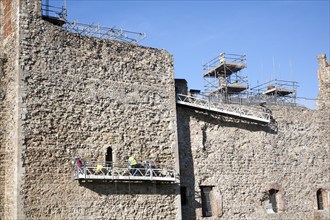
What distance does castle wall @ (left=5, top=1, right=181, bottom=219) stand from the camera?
709 inches

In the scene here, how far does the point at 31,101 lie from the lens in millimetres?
18281

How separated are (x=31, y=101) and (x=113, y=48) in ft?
13.7

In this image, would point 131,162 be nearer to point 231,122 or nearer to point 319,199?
point 231,122

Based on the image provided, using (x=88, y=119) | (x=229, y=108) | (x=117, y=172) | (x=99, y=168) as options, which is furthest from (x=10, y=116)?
(x=229, y=108)

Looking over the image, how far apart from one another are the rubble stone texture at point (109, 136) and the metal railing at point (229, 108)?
39cm

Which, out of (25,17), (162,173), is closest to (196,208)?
(162,173)

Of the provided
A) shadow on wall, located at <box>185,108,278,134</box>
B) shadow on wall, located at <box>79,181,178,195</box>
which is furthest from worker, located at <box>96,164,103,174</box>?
shadow on wall, located at <box>185,108,278,134</box>

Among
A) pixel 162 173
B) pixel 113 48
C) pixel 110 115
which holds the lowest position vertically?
pixel 162 173

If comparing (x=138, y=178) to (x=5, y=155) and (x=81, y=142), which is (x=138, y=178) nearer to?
(x=81, y=142)

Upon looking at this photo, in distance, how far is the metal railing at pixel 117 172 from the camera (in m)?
18.5

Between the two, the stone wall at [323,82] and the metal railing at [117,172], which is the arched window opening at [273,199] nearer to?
the stone wall at [323,82]

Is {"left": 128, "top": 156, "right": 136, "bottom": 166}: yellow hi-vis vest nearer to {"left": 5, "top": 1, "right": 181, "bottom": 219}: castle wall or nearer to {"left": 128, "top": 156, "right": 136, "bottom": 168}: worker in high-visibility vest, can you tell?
{"left": 128, "top": 156, "right": 136, "bottom": 168}: worker in high-visibility vest

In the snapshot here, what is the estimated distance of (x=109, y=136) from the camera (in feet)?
65.0

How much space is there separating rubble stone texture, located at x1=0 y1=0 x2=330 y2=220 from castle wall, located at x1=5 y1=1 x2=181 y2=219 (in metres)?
0.04
